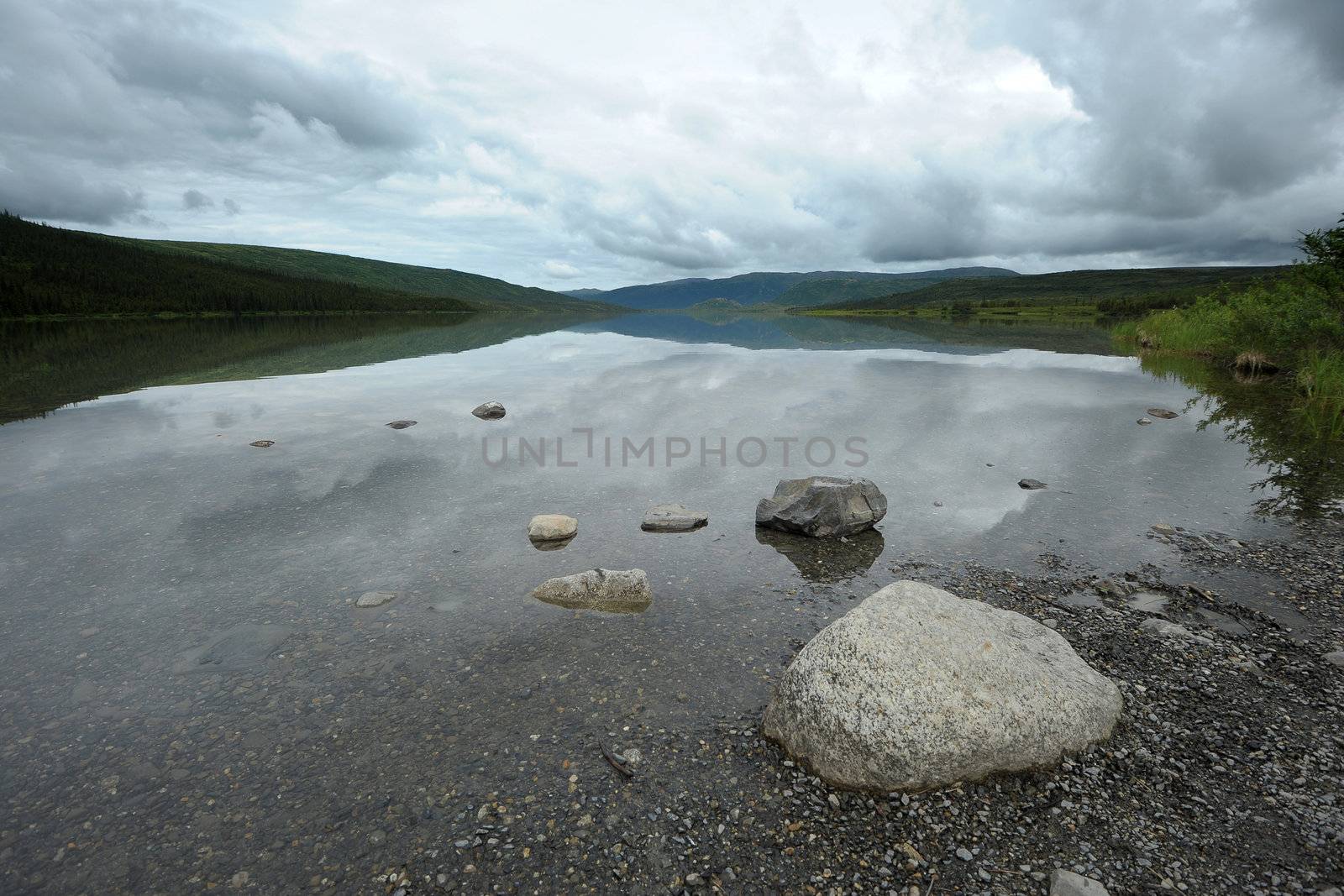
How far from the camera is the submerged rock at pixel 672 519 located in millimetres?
13922

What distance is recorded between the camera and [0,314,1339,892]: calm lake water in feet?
22.0

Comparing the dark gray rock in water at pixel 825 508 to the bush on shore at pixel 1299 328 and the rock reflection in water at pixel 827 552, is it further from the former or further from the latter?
the bush on shore at pixel 1299 328

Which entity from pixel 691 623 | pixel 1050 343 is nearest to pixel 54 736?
pixel 691 623

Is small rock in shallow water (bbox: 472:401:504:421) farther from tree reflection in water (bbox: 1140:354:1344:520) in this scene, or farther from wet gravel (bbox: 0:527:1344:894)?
tree reflection in water (bbox: 1140:354:1344:520)

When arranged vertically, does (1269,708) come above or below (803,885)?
above

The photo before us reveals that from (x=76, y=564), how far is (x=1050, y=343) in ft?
284

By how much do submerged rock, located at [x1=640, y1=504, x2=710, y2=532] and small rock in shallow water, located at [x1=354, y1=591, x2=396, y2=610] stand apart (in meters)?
5.53

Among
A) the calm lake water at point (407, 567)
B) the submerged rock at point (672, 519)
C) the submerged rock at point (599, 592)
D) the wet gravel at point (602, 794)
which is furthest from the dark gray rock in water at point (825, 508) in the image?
the wet gravel at point (602, 794)

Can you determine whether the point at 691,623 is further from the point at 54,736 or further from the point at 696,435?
the point at 696,435

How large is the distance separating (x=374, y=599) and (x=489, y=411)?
17.5 m

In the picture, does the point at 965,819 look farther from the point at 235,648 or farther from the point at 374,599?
the point at 235,648

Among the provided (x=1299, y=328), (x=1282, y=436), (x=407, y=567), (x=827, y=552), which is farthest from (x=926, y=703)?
(x=1299, y=328)

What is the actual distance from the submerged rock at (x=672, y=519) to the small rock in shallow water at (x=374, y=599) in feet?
18.2

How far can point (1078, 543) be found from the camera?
1297 centimetres
